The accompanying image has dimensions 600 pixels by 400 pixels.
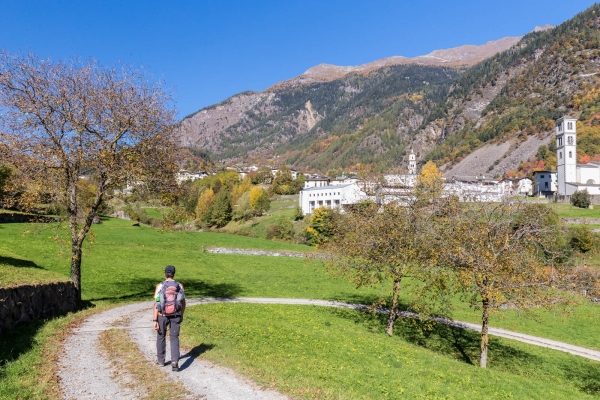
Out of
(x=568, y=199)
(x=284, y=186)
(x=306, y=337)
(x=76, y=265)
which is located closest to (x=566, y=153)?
(x=568, y=199)

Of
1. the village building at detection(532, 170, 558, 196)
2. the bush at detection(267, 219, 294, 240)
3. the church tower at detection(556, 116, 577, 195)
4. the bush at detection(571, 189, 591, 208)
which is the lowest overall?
the bush at detection(267, 219, 294, 240)

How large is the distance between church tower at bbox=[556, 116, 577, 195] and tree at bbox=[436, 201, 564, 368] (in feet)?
393

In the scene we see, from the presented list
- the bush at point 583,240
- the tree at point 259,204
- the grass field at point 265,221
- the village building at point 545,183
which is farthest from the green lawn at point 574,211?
the tree at point 259,204

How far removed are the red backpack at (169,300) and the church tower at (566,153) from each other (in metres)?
135

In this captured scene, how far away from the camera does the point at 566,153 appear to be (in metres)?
119

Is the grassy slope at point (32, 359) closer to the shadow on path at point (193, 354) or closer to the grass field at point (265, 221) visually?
the shadow on path at point (193, 354)

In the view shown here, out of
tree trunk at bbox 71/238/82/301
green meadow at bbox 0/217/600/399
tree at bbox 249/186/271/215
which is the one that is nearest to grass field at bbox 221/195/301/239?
tree at bbox 249/186/271/215

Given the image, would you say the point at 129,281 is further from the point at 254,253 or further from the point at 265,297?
the point at 254,253

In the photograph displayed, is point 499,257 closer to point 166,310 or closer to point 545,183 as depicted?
point 166,310

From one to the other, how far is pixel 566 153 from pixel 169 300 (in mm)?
138368

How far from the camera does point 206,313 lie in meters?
20.6

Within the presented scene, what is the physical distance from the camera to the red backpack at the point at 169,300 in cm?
1073

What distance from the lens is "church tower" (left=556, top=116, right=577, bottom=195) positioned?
117938mm

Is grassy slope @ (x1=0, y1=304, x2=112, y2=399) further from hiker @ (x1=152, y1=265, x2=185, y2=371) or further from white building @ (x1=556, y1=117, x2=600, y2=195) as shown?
white building @ (x1=556, y1=117, x2=600, y2=195)
